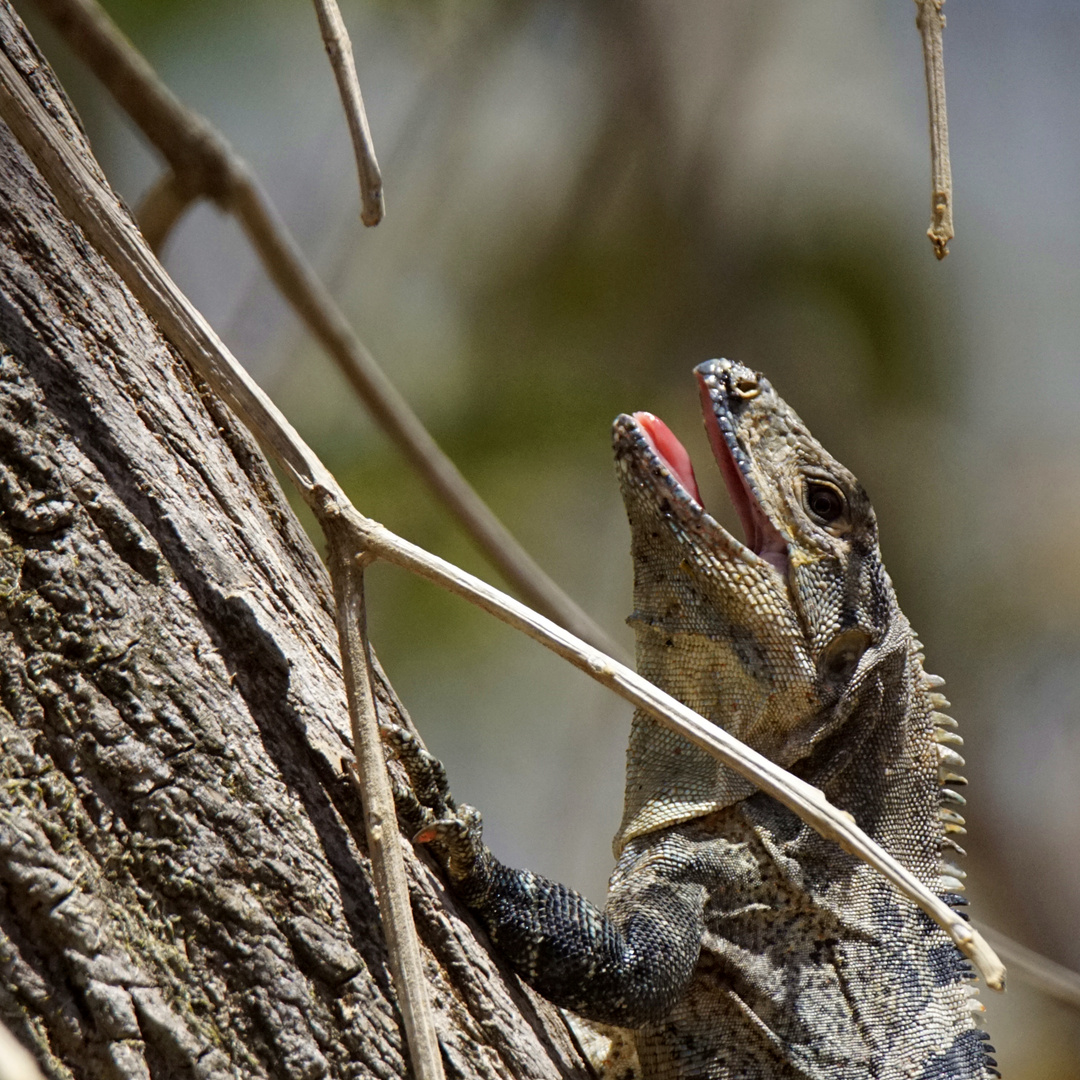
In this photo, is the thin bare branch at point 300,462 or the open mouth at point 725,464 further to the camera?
the open mouth at point 725,464

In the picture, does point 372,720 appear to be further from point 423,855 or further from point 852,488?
point 852,488

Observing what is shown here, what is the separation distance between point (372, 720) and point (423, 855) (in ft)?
1.58

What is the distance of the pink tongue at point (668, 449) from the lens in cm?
291

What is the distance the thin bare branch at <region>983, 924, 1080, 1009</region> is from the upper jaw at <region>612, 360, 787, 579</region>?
53.3 inches

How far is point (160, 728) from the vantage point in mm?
1440

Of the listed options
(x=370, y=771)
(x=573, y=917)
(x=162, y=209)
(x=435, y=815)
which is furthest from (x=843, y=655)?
(x=162, y=209)

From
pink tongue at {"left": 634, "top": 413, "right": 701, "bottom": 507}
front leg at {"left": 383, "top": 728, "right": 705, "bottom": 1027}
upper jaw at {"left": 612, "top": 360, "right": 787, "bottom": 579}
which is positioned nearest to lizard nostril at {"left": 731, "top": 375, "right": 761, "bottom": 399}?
upper jaw at {"left": 612, "top": 360, "right": 787, "bottom": 579}

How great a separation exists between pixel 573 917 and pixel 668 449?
52.1 inches

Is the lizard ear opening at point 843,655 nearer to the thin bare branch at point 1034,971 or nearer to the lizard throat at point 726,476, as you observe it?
the lizard throat at point 726,476

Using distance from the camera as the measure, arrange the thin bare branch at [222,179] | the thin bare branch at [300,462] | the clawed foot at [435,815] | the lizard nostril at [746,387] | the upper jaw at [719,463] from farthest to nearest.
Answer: the lizard nostril at [746,387], the upper jaw at [719,463], the thin bare branch at [222,179], the clawed foot at [435,815], the thin bare branch at [300,462]

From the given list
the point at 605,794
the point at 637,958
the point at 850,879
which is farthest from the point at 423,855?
the point at 605,794

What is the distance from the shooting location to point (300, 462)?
136 centimetres

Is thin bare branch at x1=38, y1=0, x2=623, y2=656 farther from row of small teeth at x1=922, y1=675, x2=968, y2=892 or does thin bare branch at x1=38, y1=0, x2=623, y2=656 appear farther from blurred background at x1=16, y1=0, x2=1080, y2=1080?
blurred background at x1=16, y1=0, x2=1080, y2=1080

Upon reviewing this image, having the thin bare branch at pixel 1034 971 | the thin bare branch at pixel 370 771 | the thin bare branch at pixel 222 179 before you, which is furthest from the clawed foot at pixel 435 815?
the thin bare branch at pixel 1034 971
